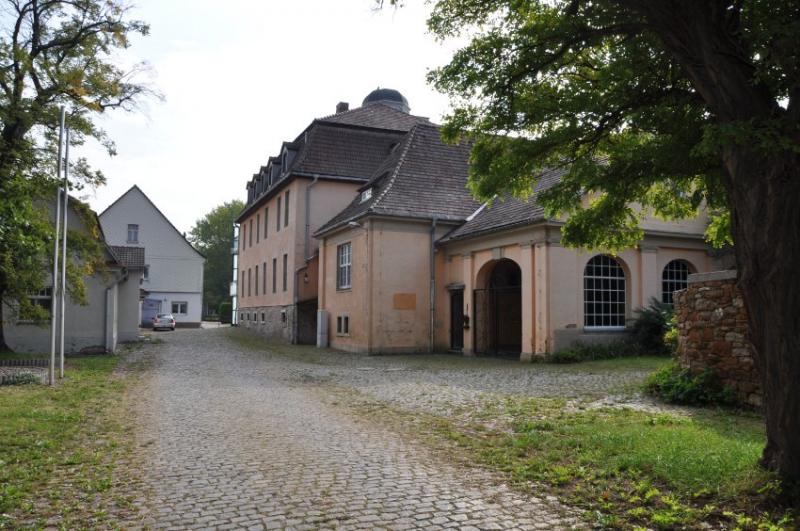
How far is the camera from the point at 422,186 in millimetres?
24328

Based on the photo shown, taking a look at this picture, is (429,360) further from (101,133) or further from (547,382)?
(101,133)

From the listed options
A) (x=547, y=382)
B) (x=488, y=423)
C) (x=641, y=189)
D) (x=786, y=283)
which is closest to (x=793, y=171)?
(x=786, y=283)

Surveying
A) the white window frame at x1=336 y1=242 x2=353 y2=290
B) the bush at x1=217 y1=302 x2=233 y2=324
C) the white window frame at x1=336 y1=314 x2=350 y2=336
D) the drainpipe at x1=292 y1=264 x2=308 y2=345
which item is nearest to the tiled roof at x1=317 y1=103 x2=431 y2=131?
the drainpipe at x1=292 y1=264 x2=308 y2=345

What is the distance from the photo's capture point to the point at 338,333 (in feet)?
84.5

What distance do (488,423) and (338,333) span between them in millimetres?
17555

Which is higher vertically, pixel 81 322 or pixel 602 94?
pixel 602 94

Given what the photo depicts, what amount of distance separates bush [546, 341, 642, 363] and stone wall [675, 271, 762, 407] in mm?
6960

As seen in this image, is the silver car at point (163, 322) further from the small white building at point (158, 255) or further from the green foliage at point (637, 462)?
the green foliage at point (637, 462)

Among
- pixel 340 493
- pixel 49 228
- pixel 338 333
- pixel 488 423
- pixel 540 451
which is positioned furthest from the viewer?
pixel 338 333

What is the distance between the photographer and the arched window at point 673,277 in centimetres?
2116

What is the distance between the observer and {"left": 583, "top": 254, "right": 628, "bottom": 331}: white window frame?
1946 cm

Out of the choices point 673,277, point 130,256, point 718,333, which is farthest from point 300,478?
point 130,256

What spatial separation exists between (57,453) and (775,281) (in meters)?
6.83

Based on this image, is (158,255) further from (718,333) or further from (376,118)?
(718,333)
